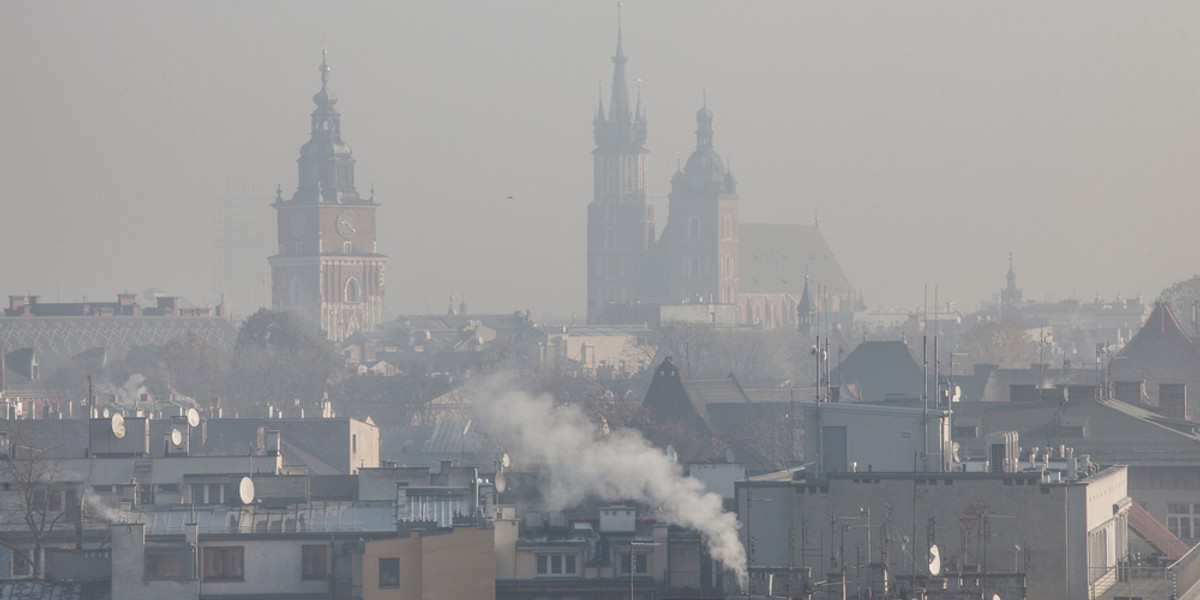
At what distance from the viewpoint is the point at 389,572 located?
4000 cm

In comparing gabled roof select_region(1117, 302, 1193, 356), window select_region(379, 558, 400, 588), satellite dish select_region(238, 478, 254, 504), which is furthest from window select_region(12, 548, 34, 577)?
gabled roof select_region(1117, 302, 1193, 356)

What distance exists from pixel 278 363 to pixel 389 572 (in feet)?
347

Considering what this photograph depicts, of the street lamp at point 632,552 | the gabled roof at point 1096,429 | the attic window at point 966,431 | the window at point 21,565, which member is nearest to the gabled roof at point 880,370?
the gabled roof at point 1096,429

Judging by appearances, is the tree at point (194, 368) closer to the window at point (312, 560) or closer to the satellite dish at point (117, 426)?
the satellite dish at point (117, 426)

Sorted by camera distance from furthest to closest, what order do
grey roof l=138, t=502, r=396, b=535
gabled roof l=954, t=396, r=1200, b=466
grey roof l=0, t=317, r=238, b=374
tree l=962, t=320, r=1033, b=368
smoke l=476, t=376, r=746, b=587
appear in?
grey roof l=0, t=317, r=238, b=374, tree l=962, t=320, r=1033, b=368, gabled roof l=954, t=396, r=1200, b=466, grey roof l=138, t=502, r=396, b=535, smoke l=476, t=376, r=746, b=587

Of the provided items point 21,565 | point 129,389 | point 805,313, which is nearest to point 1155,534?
point 21,565

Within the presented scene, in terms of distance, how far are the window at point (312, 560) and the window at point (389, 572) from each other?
7.86 feet

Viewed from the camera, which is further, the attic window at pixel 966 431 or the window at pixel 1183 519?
the attic window at pixel 966 431

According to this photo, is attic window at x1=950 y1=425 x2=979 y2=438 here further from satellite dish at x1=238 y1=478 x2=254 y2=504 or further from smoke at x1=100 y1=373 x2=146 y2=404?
smoke at x1=100 y1=373 x2=146 y2=404

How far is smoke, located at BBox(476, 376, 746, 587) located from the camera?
41.3 m

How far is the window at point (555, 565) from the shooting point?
41.1 metres

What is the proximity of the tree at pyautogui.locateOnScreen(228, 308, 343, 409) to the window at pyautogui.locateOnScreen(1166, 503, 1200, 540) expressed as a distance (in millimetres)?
75191

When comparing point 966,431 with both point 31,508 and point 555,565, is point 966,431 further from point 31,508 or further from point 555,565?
point 31,508

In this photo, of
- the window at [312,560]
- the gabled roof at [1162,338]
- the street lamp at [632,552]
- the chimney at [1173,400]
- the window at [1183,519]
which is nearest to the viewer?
the street lamp at [632,552]
